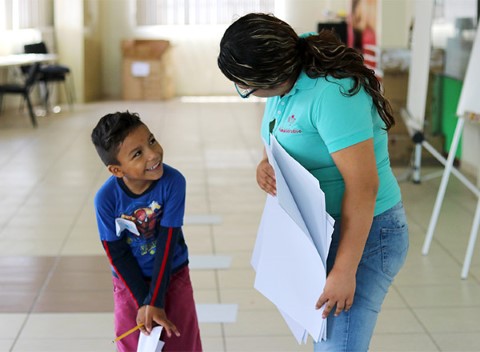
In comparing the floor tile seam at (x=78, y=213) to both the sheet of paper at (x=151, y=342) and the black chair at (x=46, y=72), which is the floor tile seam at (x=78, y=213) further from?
the black chair at (x=46, y=72)

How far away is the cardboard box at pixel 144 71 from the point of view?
43.2ft

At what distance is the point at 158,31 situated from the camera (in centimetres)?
1430

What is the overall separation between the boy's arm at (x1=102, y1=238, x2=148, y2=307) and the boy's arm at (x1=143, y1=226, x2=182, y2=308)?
0.10ft

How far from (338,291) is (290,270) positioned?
182 mm

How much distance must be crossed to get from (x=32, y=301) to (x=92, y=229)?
140 cm

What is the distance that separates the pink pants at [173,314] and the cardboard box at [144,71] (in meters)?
10.9

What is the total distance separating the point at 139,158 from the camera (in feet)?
7.09

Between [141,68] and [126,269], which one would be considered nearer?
[126,269]

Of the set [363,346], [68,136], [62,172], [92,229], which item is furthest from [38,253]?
[68,136]

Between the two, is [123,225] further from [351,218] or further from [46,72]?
[46,72]

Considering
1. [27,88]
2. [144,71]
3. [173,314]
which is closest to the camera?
[173,314]

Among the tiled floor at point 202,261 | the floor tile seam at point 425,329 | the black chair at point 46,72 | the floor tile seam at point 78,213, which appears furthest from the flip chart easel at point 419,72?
the black chair at point 46,72

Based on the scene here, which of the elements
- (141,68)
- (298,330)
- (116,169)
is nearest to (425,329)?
(298,330)

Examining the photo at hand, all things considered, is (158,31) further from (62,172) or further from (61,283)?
(61,283)
